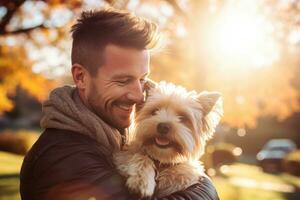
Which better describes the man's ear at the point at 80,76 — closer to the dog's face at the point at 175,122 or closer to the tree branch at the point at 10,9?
the dog's face at the point at 175,122

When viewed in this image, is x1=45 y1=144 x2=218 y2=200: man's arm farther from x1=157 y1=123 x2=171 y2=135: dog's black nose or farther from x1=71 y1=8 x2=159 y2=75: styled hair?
x1=157 y1=123 x2=171 y2=135: dog's black nose

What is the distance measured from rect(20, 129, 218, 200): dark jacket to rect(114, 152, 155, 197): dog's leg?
27 centimetres

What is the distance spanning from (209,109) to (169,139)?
48 cm

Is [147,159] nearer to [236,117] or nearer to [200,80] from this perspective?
[200,80]

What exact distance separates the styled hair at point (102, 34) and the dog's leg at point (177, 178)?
1.07 meters

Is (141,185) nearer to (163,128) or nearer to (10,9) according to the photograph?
(163,128)

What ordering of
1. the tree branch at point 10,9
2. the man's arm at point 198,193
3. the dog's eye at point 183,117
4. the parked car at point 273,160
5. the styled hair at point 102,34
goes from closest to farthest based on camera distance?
the man's arm at point 198,193
the styled hair at point 102,34
the dog's eye at point 183,117
the tree branch at point 10,9
the parked car at point 273,160

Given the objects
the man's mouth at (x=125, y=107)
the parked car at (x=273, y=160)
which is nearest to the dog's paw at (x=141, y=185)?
the man's mouth at (x=125, y=107)

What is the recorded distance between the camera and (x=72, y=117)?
3246 mm

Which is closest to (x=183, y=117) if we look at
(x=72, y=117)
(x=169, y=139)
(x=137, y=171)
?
(x=169, y=139)

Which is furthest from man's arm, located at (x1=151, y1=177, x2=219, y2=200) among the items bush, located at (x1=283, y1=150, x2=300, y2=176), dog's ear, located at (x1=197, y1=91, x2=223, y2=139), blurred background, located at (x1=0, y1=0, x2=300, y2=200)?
bush, located at (x1=283, y1=150, x2=300, y2=176)

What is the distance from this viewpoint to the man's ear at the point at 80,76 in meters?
3.50

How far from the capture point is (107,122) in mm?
3602

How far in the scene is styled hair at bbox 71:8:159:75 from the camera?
3377 millimetres
